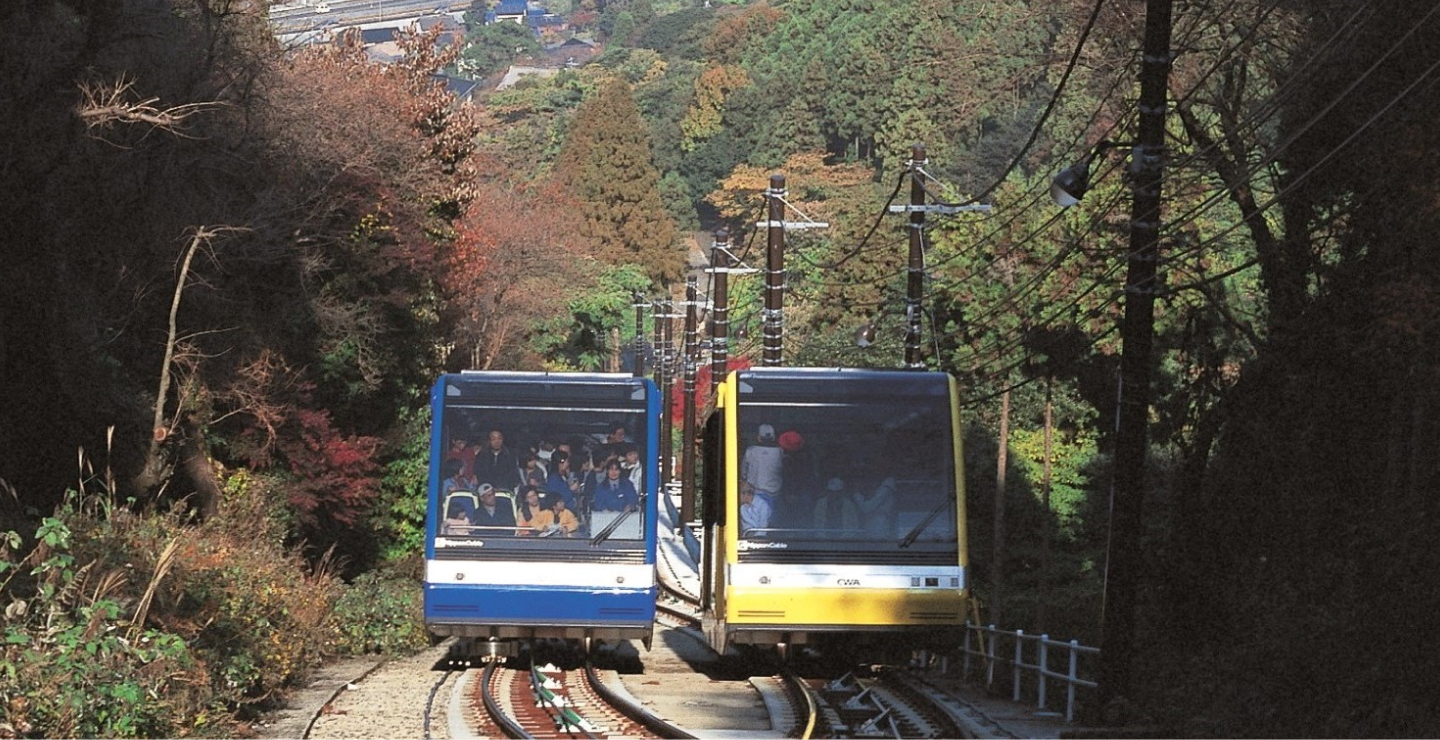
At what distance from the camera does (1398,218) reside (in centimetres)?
2130

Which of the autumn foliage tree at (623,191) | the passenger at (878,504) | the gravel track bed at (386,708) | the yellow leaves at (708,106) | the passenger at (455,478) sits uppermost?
the yellow leaves at (708,106)

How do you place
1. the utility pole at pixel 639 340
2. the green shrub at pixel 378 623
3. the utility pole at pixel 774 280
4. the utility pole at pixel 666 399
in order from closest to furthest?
the green shrub at pixel 378 623 < the utility pole at pixel 774 280 < the utility pole at pixel 666 399 < the utility pole at pixel 639 340

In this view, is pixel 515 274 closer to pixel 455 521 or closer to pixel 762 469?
pixel 455 521

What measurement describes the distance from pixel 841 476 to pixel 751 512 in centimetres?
94

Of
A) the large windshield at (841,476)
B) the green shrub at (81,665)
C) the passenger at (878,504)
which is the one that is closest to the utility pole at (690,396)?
the large windshield at (841,476)

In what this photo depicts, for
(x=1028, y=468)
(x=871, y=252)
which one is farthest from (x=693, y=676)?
(x=871, y=252)

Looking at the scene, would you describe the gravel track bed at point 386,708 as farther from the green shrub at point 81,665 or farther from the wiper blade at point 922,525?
the wiper blade at point 922,525

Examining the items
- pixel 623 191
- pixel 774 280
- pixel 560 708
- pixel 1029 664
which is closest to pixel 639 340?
pixel 623 191

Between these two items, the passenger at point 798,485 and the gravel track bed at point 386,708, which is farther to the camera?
the passenger at point 798,485

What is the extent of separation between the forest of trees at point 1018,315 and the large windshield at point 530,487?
12.4 feet

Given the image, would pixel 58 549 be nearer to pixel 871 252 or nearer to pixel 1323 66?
pixel 1323 66

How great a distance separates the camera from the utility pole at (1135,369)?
16656 millimetres

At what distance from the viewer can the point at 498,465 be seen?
62.8 feet

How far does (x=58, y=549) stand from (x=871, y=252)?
175 feet
